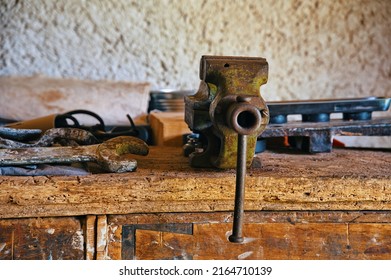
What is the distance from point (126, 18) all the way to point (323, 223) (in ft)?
5.63

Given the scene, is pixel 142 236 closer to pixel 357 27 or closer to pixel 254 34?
pixel 254 34

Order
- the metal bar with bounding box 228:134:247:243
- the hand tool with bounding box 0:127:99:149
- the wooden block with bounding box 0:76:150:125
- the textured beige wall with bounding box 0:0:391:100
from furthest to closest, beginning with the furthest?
the textured beige wall with bounding box 0:0:391:100
the wooden block with bounding box 0:76:150:125
the hand tool with bounding box 0:127:99:149
the metal bar with bounding box 228:134:247:243

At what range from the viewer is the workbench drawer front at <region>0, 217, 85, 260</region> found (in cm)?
85

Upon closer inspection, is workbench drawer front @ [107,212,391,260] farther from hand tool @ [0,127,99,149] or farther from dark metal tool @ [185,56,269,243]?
hand tool @ [0,127,99,149]

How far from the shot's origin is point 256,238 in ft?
2.90

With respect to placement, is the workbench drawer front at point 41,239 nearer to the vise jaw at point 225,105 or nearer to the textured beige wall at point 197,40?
the vise jaw at point 225,105

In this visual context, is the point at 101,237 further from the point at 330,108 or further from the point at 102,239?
the point at 330,108

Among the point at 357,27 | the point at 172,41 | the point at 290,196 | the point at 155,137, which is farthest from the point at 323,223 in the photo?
the point at 357,27

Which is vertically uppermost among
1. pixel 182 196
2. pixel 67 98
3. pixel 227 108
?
pixel 227 108

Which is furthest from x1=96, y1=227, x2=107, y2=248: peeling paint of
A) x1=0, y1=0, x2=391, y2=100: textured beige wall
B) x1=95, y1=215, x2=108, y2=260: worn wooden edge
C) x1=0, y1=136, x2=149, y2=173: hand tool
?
x1=0, y1=0, x2=391, y2=100: textured beige wall

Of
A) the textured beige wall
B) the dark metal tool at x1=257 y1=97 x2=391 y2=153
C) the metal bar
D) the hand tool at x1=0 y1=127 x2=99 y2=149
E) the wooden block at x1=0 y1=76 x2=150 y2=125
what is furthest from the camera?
the textured beige wall

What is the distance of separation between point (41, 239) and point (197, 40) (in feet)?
5.72

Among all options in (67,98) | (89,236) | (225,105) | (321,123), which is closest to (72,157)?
(89,236)

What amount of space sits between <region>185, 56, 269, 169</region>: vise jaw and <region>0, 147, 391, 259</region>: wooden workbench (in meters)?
0.04
